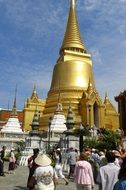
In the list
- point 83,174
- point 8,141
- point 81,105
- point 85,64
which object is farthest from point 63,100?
point 83,174

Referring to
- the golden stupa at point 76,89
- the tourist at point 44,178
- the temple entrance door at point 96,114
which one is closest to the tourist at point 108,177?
the tourist at point 44,178

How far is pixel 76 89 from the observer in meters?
41.2

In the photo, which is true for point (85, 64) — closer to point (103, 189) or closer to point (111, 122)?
point (111, 122)

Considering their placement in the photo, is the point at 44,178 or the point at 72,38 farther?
the point at 72,38

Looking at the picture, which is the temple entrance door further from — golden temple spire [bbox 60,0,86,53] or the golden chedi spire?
golden temple spire [bbox 60,0,86,53]

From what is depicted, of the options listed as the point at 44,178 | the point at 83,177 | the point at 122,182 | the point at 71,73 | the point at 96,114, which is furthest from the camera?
the point at 71,73

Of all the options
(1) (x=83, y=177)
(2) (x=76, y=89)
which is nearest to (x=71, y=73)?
(2) (x=76, y=89)

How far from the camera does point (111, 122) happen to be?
136 ft

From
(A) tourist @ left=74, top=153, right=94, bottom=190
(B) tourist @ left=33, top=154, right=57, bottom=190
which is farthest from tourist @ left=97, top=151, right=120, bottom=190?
(A) tourist @ left=74, top=153, right=94, bottom=190

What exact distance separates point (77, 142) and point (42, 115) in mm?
21472

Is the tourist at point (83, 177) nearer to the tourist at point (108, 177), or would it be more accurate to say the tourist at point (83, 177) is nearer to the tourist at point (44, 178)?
the tourist at point (44, 178)

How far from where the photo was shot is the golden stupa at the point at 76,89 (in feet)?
127

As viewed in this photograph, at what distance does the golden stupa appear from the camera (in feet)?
127

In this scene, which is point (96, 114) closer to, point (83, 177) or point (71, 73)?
point (71, 73)
